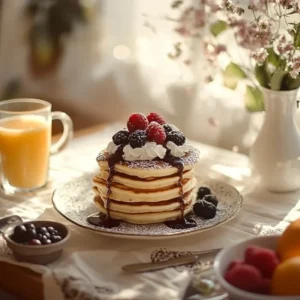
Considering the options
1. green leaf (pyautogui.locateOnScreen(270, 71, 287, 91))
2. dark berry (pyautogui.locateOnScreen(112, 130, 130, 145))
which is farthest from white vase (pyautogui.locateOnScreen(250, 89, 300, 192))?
dark berry (pyautogui.locateOnScreen(112, 130, 130, 145))

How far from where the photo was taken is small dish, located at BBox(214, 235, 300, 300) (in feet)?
3.23

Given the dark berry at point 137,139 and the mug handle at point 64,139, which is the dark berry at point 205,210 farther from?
the mug handle at point 64,139

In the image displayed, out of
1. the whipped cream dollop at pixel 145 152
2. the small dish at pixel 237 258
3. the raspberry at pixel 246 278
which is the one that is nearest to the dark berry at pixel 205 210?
the whipped cream dollop at pixel 145 152

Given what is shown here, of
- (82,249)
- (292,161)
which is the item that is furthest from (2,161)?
(292,161)

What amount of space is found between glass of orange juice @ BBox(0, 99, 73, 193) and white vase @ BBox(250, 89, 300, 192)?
0.50 meters

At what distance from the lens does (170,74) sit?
2074mm

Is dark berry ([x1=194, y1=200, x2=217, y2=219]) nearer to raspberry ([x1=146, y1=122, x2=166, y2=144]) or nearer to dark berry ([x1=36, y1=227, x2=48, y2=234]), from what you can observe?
raspberry ([x1=146, y1=122, x2=166, y2=144])

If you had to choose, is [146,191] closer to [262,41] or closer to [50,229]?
[50,229]

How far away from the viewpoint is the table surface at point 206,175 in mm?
1239

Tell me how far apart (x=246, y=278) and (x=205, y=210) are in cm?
36

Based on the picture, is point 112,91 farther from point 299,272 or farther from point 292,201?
point 299,272

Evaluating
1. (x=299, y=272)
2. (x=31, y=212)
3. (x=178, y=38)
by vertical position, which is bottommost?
(x=31, y=212)

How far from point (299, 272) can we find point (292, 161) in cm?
55

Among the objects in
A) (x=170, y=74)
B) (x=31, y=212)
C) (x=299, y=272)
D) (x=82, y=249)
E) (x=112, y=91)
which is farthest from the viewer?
(x=112, y=91)
